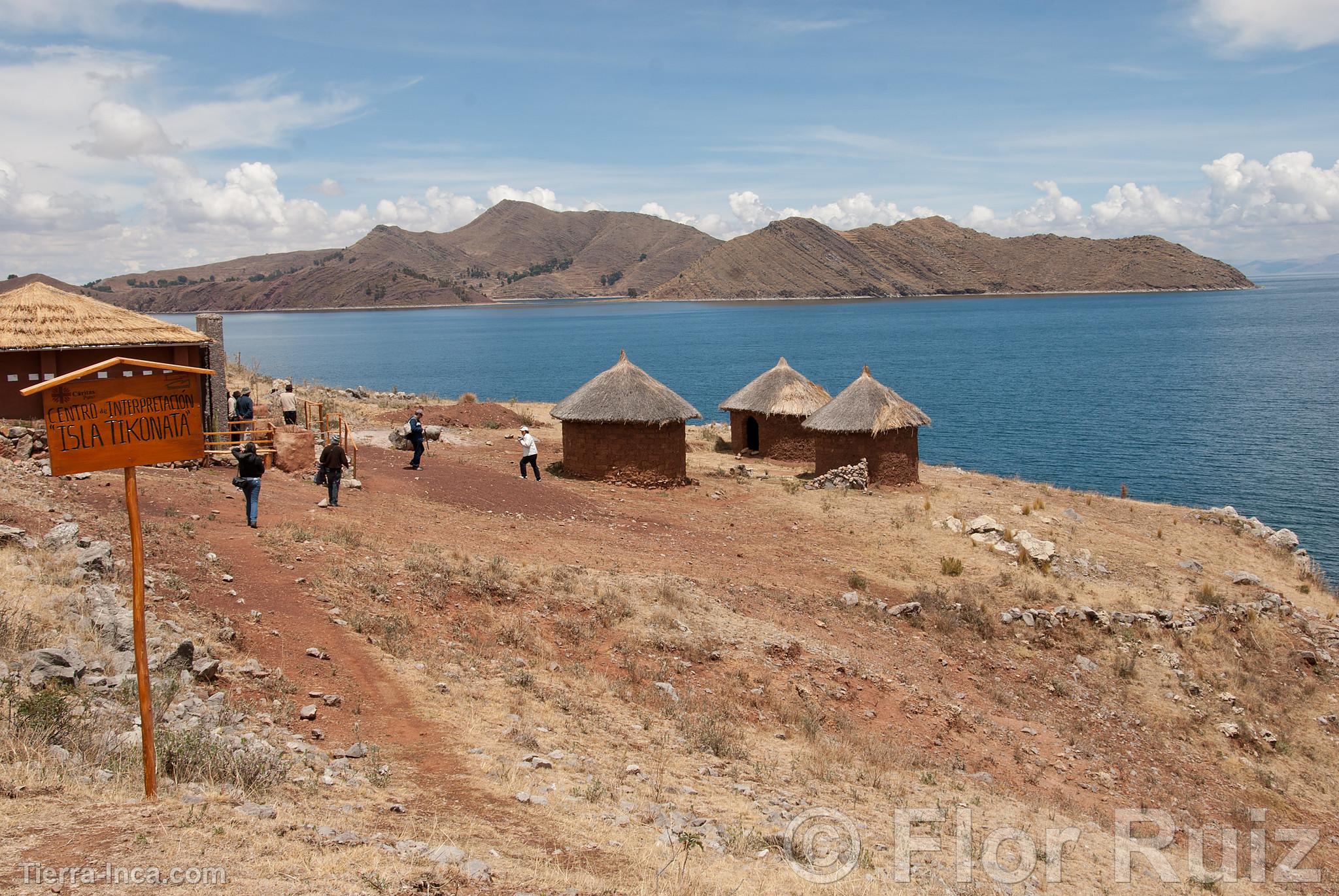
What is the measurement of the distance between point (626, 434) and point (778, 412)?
8.15 metres

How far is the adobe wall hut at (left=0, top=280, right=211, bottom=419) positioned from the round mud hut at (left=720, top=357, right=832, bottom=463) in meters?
17.3

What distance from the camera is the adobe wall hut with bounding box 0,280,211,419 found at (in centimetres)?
1919

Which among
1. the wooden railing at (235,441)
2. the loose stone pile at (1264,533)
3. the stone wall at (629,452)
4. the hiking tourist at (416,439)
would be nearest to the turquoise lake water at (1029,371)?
the loose stone pile at (1264,533)

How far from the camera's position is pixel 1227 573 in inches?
800

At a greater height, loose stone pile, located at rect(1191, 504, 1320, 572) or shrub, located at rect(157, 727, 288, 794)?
shrub, located at rect(157, 727, 288, 794)

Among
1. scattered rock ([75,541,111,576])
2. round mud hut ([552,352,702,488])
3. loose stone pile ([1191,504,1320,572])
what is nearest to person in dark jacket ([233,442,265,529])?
scattered rock ([75,541,111,576])

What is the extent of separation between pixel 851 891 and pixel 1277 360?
85.6 m

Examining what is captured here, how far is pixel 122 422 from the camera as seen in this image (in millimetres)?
6195

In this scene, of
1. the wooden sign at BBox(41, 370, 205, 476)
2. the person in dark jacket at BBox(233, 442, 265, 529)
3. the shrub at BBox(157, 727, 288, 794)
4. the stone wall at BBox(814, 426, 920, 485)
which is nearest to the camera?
the wooden sign at BBox(41, 370, 205, 476)

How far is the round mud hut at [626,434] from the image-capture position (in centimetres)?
2405

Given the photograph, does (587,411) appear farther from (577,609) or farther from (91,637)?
(91,637)

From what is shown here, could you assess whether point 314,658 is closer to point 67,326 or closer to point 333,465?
point 333,465

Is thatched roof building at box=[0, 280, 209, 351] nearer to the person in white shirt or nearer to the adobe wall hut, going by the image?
the adobe wall hut

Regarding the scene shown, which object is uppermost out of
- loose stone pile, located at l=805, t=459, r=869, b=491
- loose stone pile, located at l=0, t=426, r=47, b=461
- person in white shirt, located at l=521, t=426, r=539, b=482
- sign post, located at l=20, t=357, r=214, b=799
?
sign post, located at l=20, t=357, r=214, b=799
